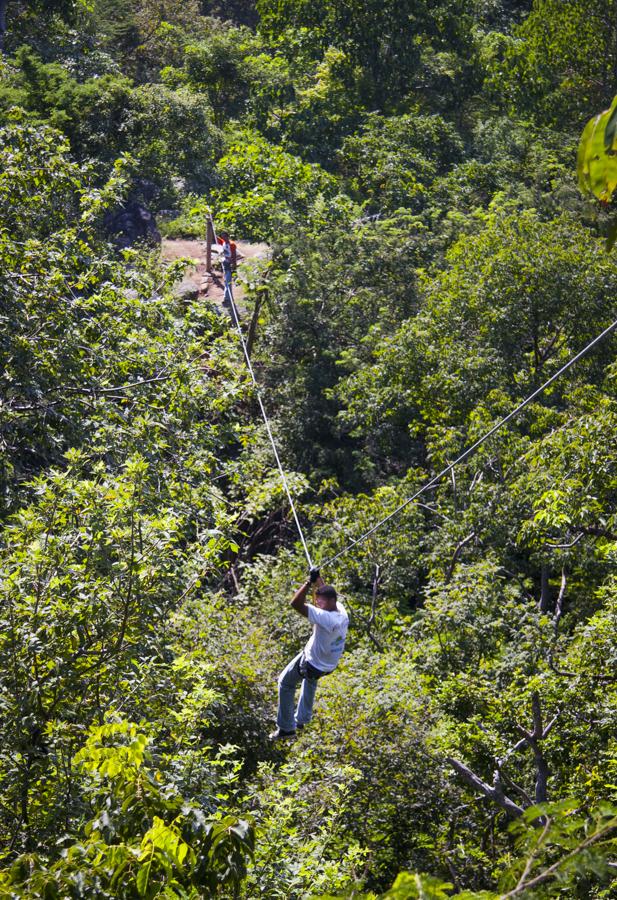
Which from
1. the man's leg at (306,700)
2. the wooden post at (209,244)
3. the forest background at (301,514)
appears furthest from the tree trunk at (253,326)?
the man's leg at (306,700)

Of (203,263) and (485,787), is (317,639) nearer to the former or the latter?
(485,787)

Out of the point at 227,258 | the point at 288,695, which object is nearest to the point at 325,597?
the point at 288,695

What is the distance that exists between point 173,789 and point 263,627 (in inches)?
266

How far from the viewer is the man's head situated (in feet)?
22.2

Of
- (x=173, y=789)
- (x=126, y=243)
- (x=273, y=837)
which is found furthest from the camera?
(x=126, y=243)

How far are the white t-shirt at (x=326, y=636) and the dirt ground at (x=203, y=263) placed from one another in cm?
1375

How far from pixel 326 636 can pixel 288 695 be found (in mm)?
1067

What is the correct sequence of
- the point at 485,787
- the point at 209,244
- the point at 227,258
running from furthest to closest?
the point at 209,244 → the point at 227,258 → the point at 485,787

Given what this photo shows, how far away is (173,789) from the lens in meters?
4.91

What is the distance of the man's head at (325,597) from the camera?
6754 mm

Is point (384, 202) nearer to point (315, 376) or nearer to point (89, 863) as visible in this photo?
point (315, 376)

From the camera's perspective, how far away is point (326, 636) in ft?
22.2

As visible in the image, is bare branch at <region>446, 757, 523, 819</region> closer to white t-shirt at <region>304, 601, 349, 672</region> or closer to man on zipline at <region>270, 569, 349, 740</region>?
man on zipline at <region>270, 569, 349, 740</region>

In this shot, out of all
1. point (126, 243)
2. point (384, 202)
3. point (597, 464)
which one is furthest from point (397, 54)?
→ point (597, 464)
